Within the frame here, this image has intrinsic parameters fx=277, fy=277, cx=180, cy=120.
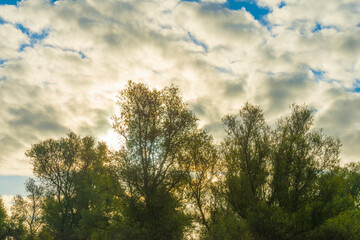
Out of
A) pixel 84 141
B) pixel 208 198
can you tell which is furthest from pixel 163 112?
pixel 84 141

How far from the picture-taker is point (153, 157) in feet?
116

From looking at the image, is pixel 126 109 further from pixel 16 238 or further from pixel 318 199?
pixel 16 238

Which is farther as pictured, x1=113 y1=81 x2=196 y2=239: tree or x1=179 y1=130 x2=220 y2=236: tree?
x1=179 y1=130 x2=220 y2=236: tree

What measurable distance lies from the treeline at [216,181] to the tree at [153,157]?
12 centimetres

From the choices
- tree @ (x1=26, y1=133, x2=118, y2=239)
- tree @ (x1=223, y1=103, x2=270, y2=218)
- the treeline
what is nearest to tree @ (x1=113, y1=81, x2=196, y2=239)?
the treeline

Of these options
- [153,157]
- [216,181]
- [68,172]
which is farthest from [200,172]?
[68,172]

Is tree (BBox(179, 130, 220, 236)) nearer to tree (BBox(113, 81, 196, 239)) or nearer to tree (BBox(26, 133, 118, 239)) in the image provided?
tree (BBox(113, 81, 196, 239))

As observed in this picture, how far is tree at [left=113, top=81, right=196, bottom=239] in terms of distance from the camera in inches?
1296

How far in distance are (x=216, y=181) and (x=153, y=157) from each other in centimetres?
894

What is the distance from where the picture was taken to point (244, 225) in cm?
2934

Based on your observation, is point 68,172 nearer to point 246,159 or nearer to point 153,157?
point 153,157

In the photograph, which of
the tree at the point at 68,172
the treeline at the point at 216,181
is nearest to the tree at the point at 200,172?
the treeline at the point at 216,181

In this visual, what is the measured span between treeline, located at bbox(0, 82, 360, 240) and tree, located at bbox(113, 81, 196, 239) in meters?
0.12

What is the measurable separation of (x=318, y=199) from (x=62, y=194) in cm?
4402
